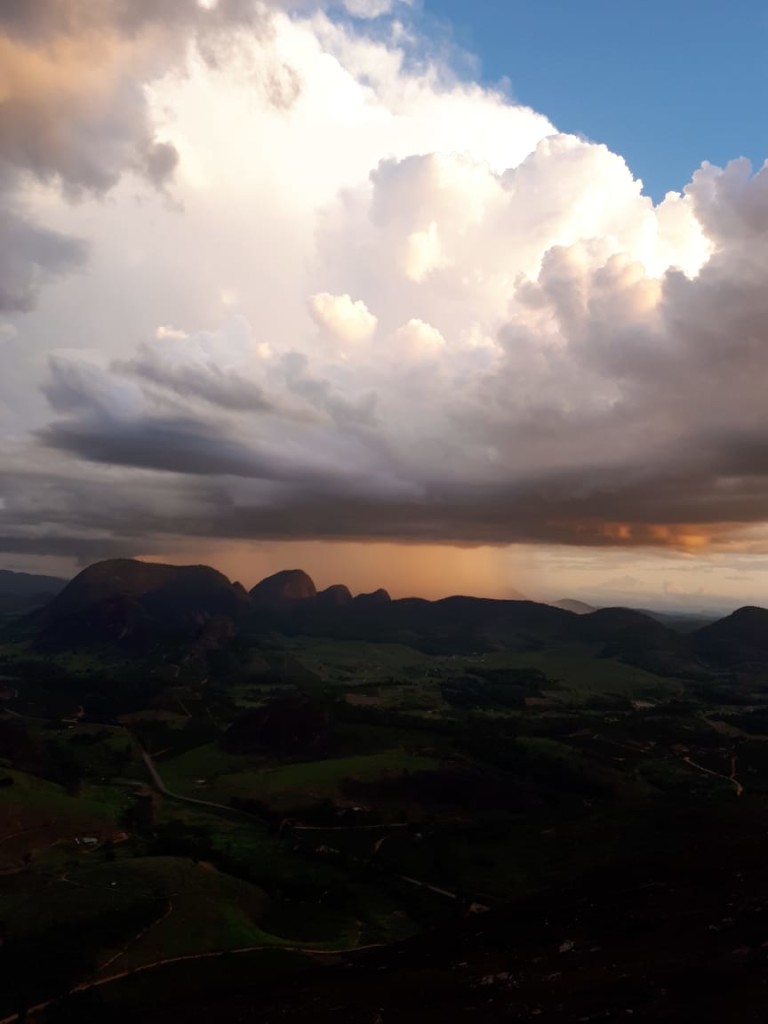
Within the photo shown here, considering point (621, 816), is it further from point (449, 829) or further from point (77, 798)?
point (77, 798)

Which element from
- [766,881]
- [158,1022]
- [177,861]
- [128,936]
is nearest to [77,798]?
[177,861]

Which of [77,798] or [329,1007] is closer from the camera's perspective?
[329,1007]

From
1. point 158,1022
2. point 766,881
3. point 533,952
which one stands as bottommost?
point 158,1022

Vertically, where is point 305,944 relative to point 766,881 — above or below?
below

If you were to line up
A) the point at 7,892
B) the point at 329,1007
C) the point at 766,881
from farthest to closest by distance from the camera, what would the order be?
the point at 7,892 < the point at 766,881 < the point at 329,1007

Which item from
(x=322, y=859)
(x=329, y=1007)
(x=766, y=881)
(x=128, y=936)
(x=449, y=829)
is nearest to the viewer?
(x=329, y=1007)

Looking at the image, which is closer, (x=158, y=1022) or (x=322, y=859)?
A: (x=158, y=1022)

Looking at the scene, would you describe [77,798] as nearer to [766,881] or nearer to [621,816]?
[621,816]

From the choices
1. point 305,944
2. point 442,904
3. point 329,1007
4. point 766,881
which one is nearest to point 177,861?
point 305,944

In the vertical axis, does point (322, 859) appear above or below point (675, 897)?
below
